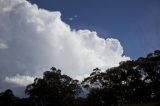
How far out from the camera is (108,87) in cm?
7975

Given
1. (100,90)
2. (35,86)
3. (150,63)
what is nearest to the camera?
(150,63)

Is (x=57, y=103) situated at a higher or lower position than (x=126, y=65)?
lower

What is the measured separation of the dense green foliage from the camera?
77.0 meters

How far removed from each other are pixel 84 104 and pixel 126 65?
52.8 feet

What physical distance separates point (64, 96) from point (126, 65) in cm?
2089

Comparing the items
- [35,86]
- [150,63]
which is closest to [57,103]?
[35,86]

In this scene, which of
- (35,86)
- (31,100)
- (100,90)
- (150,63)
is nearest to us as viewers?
(150,63)

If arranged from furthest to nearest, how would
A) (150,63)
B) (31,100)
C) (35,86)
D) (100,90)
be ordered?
(31,100) → (35,86) → (100,90) → (150,63)

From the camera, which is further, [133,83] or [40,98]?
[40,98]

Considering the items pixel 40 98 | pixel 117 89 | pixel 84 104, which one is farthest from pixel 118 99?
pixel 40 98

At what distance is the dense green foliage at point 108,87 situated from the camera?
77.0 meters

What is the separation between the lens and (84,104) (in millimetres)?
81188

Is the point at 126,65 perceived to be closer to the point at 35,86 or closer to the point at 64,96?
the point at 64,96

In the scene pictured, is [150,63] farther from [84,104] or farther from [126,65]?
[84,104]
